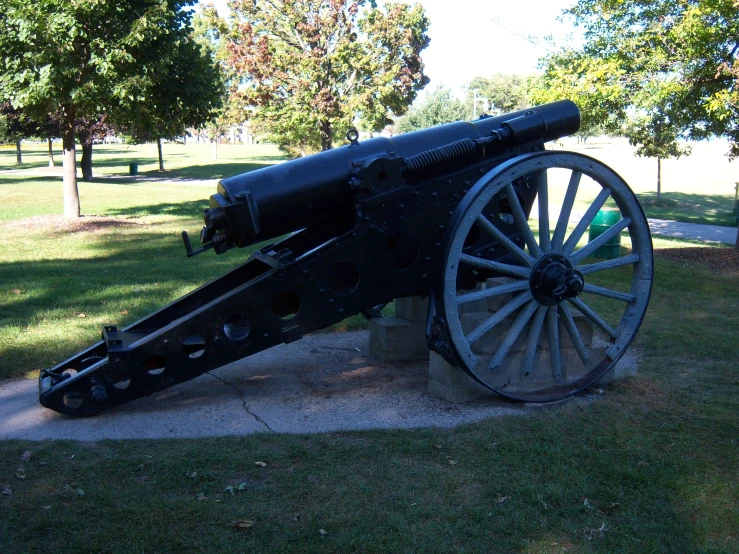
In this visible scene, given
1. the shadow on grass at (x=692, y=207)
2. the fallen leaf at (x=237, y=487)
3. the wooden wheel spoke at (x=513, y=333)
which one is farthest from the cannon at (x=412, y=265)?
the shadow on grass at (x=692, y=207)

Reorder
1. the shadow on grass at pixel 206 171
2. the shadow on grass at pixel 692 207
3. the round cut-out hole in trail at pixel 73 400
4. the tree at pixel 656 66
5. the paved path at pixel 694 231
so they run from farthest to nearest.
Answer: the shadow on grass at pixel 206 171 → the shadow on grass at pixel 692 207 → the paved path at pixel 694 231 → the tree at pixel 656 66 → the round cut-out hole in trail at pixel 73 400

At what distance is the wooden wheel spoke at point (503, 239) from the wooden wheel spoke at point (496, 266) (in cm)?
7

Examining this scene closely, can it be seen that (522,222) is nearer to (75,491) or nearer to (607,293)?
(607,293)

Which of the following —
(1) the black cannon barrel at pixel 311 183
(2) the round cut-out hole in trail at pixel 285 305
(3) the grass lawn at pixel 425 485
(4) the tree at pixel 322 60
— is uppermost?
(4) the tree at pixel 322 60

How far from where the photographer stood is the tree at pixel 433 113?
45.0 meters

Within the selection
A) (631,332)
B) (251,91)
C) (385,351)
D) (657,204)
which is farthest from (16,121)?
(631,332)

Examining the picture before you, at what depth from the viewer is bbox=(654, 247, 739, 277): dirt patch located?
11.8m

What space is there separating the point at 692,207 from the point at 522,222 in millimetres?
23075

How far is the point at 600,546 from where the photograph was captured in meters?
3.68

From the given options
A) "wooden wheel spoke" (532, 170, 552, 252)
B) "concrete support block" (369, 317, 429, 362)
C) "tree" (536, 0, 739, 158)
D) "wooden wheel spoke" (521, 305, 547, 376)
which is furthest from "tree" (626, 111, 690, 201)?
"wooden wheel spoke" (521, 305, 547, 376)

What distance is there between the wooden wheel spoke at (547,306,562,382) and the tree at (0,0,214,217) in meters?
10.1

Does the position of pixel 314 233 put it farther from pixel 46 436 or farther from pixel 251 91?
pixel 251 91

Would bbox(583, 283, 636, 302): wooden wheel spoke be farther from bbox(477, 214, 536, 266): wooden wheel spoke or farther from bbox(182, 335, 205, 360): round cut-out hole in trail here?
bbox(182, 335, 205, 360): round cut-out hole in trail

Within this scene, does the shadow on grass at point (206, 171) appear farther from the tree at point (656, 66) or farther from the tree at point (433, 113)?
→ the tree at point (656, 66)
